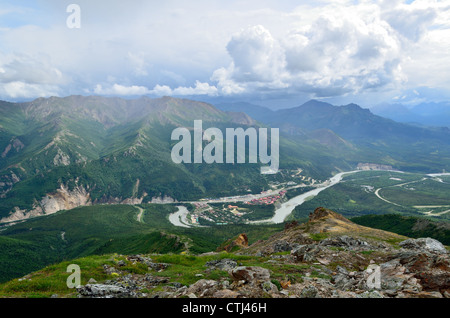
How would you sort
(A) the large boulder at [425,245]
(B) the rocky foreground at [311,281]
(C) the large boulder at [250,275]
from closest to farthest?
(B) the rocky foreground at [311,281], (C) the large boulder at [250,275], (A) the large boulder at [425,245]

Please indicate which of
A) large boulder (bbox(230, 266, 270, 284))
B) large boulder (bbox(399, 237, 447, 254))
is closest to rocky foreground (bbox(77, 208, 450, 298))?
large boulder (bbox(230, 266, 270, 284))

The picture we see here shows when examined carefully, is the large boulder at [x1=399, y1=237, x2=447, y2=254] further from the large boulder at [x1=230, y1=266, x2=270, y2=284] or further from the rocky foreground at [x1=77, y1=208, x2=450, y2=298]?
the large boulder at [x1=230, y1=266, x2=270, y2=284]

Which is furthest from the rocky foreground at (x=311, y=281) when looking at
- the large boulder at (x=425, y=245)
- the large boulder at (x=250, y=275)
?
the large boulder at (x=425, y=245)

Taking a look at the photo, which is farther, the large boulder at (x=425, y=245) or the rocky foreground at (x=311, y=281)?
the large boulder at (x=425, y=245)

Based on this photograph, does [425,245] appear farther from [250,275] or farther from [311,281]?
[250,275]

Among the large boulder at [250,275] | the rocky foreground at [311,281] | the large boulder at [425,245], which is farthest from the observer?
the large boulder at [425,245]

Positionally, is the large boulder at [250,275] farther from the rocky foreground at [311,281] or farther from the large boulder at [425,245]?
the large boulder at [425,245]

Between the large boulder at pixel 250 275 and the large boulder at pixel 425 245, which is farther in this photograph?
the large boulder at pixel 425 245

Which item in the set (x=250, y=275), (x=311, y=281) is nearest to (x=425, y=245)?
(x=311, y=281)

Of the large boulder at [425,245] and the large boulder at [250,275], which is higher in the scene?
the large boulder at [250,275]

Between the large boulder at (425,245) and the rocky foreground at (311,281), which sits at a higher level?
the rocky foreground at (311,281)
